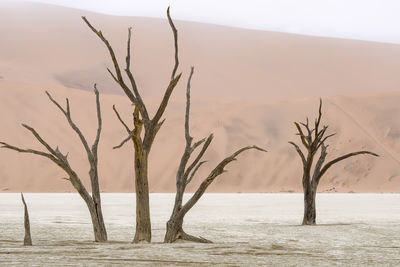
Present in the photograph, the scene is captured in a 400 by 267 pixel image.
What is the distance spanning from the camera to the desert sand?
62.8 meters

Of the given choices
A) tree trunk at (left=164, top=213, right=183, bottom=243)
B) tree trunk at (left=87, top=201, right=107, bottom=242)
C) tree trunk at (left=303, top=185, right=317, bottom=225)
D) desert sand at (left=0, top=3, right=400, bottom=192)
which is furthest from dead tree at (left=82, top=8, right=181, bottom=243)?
desert sand at (left=0, top=3, right=400, bottom=192)

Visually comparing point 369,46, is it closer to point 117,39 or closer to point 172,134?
point 117,39

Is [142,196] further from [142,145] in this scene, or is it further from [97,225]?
[97,225]

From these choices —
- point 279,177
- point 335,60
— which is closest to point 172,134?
point 279,177

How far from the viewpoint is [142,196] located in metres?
11.1

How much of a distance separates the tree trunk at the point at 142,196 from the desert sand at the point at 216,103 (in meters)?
48.8

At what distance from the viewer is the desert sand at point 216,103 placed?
6281 cm

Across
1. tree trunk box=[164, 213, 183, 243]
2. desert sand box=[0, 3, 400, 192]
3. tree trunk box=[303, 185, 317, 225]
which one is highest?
desert sand box=[0, 3, 400, 192]

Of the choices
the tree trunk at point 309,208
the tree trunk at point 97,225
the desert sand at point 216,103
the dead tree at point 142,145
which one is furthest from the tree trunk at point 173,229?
the desert sand at point 216,103

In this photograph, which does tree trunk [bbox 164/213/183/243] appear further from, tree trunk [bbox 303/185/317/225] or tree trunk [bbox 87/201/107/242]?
tree trunk [bbox 303/185/317/225]

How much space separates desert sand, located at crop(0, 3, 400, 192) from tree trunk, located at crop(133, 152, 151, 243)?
48811 mm

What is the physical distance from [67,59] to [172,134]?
1555 inches

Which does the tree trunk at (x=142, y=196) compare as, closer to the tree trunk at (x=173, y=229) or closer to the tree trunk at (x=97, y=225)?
the tree trunk at (x=173, y=229)

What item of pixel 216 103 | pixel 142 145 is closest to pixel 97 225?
pixel 142 145
